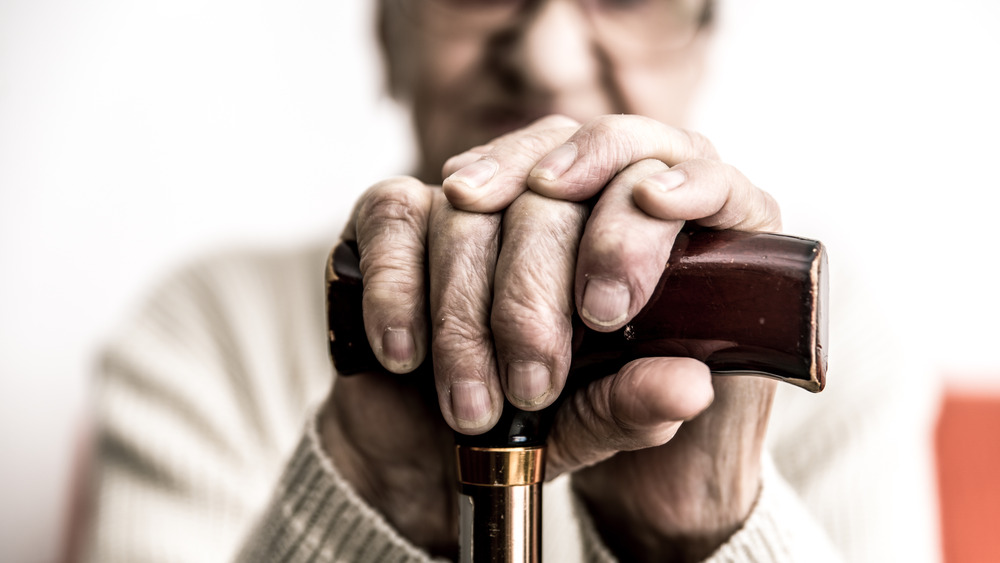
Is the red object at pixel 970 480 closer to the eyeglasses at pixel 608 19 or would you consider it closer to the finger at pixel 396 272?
the eyeglasses at pixel 608 19

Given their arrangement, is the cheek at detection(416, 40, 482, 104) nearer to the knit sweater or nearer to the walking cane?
the knit sweater

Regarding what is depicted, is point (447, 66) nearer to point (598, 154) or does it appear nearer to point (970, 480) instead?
point (598, 154)

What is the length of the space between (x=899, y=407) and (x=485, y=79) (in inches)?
21.6

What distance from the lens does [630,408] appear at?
0.31 metres

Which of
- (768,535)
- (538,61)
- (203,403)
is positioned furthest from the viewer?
(203,403)

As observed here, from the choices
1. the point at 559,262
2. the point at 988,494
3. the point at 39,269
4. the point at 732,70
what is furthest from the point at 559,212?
the point at 39,269

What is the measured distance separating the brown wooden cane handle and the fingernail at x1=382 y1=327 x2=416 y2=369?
2.6 inches

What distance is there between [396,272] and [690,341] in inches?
4.7

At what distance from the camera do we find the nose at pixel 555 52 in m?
0.73

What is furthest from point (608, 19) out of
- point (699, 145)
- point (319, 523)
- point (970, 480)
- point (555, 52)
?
point (970, 480)

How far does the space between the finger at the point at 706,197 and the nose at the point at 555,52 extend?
400 millimetres

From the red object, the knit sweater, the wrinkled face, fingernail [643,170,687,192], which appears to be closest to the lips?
the wrinkled face

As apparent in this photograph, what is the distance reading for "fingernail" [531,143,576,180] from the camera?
0.32 meters

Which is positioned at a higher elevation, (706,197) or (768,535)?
(706,197)
